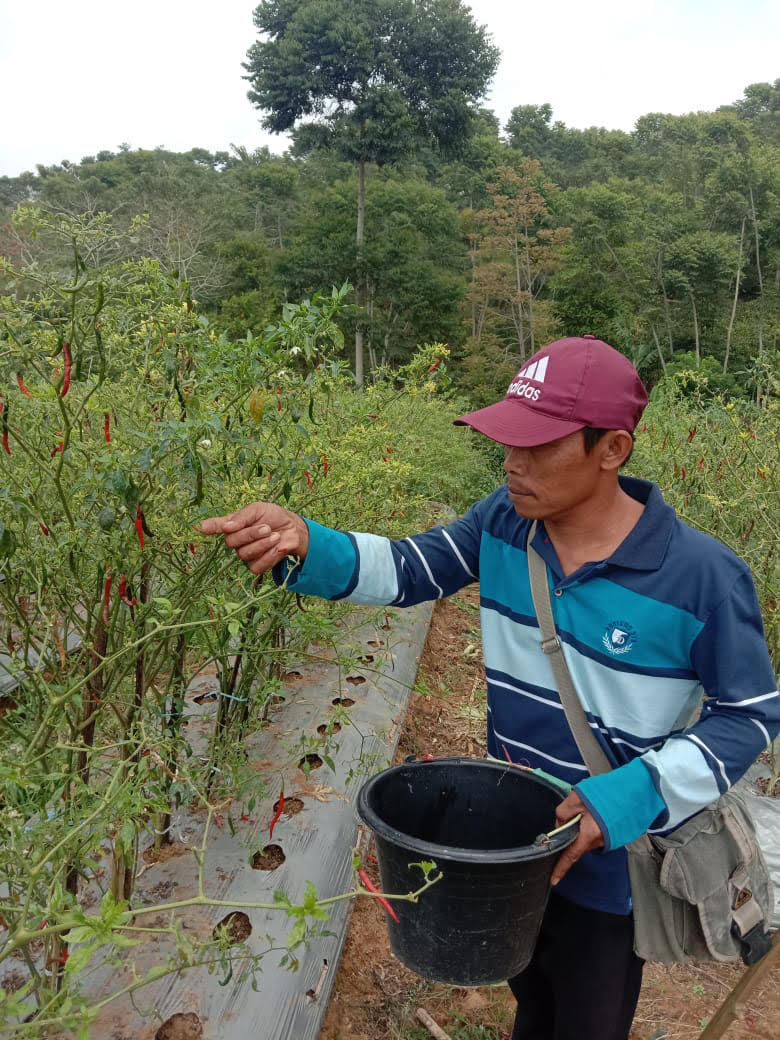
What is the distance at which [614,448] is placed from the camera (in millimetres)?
1451

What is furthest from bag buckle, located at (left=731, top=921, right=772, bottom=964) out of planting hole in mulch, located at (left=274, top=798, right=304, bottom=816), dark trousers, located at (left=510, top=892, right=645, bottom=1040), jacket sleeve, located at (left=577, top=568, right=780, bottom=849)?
planting hole in mulch, located at (left=274, top=798, right=304, bottom=816)

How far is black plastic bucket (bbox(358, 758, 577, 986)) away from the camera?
4.11ft

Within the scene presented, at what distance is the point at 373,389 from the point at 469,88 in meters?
24.6

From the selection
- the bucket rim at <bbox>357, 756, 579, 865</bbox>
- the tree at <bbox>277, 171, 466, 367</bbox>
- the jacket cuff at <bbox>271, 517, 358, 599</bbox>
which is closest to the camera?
the bucket rim at <bbox>357, 756, 579, 865</bbox>

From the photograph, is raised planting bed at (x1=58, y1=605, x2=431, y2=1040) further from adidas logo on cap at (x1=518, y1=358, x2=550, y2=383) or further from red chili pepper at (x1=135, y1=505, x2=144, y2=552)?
adidas logo on cap at (x1=518, y1=358, x2=550, y2=383)

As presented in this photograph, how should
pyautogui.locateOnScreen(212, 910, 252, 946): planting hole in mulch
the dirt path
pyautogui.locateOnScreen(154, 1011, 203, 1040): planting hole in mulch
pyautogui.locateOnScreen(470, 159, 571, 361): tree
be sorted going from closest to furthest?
pyautogui.locateOnScreen(154, 1011, 203, 1040): planting hole in mulch, pyautogui.locateOnScreen(212, 910, 252, 946): planting hole in mulch, the dirt path, pyautogui.locateOnScreen(470, 159, 571, 361): tree

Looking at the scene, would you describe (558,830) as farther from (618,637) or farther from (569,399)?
(569,399)

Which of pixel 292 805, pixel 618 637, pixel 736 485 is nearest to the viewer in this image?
pixel 618 637

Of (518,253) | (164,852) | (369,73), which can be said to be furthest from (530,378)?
(369,73)

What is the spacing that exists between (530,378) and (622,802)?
73 centimetres

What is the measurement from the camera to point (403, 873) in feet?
4.26

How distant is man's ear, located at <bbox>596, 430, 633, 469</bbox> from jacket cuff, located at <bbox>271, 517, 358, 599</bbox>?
506 millimetres

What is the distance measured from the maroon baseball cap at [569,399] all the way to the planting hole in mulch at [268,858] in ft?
4.96

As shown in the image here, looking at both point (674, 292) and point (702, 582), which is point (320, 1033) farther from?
point (674, 292)
